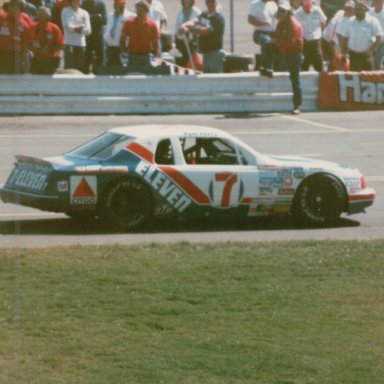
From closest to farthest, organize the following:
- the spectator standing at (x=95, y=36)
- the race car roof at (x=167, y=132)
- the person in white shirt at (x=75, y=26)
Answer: the race car roof at (x=167, y=132)
the person in white shirt at (x=75, y=26)
the spectator standing at (x=95, y=36)

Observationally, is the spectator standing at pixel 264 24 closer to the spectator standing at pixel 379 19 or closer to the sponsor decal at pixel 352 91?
the sponsor decal at pixel 352 91

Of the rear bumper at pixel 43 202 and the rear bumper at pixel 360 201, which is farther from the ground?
the rear bumper at pixel 43 202

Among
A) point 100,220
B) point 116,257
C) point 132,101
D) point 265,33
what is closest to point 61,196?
point 100,220

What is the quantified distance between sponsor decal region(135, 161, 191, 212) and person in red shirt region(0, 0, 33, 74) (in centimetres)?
972

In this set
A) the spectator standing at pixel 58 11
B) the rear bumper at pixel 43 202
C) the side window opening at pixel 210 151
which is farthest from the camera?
the spectator standing at pixel 58 11

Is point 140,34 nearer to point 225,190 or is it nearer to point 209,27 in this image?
point 209,27

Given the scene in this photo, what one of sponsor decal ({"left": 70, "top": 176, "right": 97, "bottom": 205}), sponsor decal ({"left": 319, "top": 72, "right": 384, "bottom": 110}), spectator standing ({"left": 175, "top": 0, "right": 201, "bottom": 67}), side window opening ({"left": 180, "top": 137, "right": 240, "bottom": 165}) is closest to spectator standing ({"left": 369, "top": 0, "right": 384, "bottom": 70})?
sponsor decal ({"left": 319, "top": 72, "right": 384, "bottom": 110})

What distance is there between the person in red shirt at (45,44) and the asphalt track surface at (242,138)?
37.0 inches

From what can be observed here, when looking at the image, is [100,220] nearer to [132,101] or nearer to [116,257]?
[116,257]

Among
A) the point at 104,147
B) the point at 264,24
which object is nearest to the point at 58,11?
the point at 264,24

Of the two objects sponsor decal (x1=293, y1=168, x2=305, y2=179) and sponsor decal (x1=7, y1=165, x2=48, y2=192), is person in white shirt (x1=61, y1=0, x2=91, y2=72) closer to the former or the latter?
sponsor decal (x1=7, y1=165, x2=48, y2=192)

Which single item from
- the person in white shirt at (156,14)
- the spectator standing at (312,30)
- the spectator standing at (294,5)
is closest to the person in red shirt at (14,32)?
the person in white shirt at (156,14)

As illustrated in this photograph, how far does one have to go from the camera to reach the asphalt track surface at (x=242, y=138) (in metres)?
14.9

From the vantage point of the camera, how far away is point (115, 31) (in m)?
25.8
